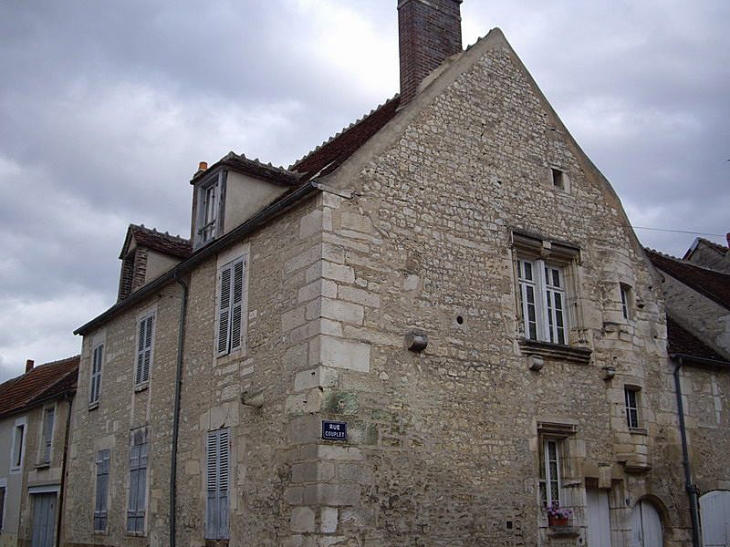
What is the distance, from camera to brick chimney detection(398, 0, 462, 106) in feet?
37.9

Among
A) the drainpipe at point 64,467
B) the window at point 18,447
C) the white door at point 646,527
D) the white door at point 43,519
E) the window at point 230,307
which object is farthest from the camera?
the window at point 18,447

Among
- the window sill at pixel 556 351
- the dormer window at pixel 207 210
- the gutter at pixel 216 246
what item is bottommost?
the window sill at pixel 556 351

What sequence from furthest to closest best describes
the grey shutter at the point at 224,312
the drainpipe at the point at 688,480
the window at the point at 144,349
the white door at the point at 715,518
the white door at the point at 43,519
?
the white door at the point at 43,519 < the window at the point at 144,349 < the white door at the point at 715,518 < the drainpipe at the point at 688,480 < the grey shutter at the point at 224,312

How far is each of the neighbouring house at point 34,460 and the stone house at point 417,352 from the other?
11.7ft

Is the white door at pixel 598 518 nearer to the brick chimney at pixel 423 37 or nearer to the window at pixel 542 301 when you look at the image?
Result: the window at pixel 542 301

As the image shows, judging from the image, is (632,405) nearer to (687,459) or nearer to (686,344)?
(687,459)

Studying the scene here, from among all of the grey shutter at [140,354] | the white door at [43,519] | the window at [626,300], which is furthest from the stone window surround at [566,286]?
the white door at [43,519]

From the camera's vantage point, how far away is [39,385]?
20.0 meters

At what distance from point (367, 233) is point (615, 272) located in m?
4.50

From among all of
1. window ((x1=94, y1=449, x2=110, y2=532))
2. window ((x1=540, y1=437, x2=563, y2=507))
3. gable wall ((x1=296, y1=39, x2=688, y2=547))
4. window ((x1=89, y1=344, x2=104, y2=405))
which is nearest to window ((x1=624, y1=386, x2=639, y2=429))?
gable wall ((x1=296, y1=39, x2=688, y2=547))

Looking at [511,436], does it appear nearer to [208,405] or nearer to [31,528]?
[208,405]

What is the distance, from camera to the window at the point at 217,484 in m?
9.81

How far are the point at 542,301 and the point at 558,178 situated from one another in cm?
209

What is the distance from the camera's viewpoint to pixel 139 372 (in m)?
13.1
